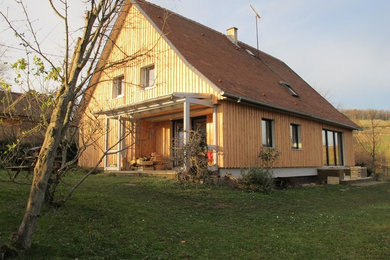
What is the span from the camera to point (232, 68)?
14.4 meters

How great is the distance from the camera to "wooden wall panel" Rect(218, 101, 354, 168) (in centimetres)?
1165

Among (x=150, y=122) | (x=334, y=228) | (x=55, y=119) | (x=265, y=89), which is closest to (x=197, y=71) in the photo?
(x=265, y=89)

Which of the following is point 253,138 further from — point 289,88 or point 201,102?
point 289,88

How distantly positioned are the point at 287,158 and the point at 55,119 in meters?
11.8

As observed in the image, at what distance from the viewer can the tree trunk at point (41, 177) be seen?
401cm

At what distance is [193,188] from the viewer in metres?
9.43

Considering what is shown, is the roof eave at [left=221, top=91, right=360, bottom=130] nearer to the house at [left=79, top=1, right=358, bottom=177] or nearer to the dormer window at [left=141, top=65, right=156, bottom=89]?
the house at [left=79, top=1, right=358, bottom=177]

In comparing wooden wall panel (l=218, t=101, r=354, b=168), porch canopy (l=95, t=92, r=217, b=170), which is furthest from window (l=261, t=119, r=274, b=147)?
porch canopy (l=95, t=92, r=217, b=170)

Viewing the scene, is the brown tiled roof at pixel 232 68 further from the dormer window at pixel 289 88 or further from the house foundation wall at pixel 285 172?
the house foundation wall at pixel 285 172

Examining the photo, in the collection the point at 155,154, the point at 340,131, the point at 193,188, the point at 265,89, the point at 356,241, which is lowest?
the point at 356,241

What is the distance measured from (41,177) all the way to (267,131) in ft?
35.8

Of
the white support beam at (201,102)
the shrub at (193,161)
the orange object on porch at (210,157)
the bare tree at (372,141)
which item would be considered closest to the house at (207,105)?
the white support beam at (201,102)

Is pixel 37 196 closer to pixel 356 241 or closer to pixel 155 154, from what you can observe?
pixel 356 241

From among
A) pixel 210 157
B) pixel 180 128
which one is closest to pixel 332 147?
pixel 180 128
